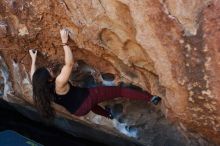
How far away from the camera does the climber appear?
2410 mm

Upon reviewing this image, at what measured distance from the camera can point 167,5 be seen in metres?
2.01

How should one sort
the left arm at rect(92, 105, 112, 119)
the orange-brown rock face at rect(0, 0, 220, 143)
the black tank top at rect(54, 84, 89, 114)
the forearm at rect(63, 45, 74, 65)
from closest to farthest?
the orange-brown rock face at rect(0, 0, 220, 143) < the forearm at rect(63, 45, 74, 65) < the black tank top at rect(54, 84, 89, 114) < the left arm at rect(92, 105, 112, 119)

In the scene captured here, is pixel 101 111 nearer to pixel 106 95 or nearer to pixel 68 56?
pixel 106 95

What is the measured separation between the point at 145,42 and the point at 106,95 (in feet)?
1.76

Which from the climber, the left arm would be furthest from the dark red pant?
the left arm

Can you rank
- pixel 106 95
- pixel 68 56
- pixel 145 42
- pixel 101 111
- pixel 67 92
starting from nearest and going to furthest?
pixel 145 42 → pixel 68 56 → pixel 67 92 → pixel 106 95 → pixel 101 111

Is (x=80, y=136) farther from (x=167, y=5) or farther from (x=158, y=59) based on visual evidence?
A: (x=167, y=5)

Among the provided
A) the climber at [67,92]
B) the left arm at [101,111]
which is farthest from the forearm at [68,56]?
the left arm at [101,111]

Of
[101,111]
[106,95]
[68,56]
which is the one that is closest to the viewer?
[68,56]

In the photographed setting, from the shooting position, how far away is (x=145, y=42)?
84.7 inches

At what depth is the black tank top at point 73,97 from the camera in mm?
2518

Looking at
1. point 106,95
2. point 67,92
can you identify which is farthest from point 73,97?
point 106,95

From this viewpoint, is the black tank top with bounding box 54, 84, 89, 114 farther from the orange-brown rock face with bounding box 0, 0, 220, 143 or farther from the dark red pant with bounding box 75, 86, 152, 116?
the orange-brown rock face with bounding box 0, 0, 220, 143

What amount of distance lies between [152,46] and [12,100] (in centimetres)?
135
